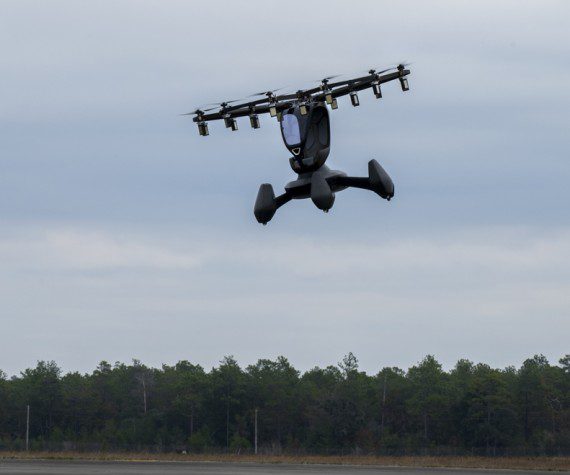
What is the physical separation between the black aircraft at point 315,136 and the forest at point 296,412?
253ft

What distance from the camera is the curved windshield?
41875 mm

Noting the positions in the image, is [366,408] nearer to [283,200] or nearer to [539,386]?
[539,386]

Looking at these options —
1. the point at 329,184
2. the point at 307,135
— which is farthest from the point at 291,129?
the point at 329,184

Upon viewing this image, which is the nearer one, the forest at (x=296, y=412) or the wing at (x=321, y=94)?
the wing at (x=321, y=94)

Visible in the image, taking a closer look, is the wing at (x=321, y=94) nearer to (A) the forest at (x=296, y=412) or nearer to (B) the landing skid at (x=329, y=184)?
(B) the landing skid at (x=329, y=184)

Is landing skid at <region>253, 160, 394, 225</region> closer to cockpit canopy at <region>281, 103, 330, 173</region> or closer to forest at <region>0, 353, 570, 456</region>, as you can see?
cockpit canopy at <region>281, 103, 330, 173</region>

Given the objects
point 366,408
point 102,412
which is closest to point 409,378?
point 366,408

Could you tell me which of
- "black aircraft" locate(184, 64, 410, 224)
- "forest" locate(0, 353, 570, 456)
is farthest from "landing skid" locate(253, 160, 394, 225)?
"forest" locate(0, 353, 570, 456)

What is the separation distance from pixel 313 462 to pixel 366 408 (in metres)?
51.9

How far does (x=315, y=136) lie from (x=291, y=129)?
3.12 ft

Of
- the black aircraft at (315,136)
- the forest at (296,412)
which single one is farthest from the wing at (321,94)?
the forest at (296,412)

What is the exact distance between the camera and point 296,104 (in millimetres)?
42469

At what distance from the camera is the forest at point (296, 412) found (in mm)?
131875

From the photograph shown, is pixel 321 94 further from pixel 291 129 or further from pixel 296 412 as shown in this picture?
pixel 296 412
